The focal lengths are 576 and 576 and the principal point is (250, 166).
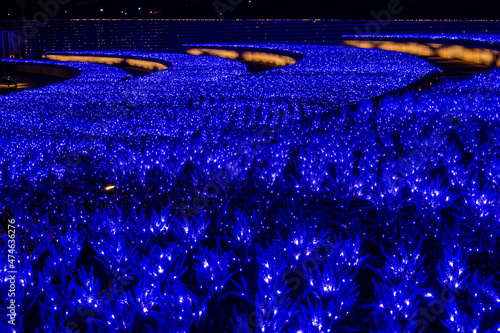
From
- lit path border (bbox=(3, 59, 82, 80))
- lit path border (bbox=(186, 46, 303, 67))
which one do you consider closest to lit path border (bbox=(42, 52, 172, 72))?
lit path border (bbox=(3, 59, 82, 80))

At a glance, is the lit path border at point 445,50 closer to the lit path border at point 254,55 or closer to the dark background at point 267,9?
the lit path border at point 254,55

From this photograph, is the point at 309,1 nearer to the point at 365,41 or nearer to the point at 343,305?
the point at 365,41

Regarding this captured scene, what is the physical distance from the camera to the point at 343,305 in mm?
2992

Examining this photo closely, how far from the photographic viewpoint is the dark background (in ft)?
136

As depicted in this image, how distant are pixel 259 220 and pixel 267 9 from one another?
4816 centimetres

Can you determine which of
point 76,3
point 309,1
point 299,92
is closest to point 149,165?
point 299,92

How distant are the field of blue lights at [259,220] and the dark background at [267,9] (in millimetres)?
29751

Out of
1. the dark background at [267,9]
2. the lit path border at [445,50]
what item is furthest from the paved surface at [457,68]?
the dark background at [267,9]

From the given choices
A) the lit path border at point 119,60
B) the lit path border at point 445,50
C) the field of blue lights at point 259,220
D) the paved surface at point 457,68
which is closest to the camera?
the field of blue lights at point 259,220

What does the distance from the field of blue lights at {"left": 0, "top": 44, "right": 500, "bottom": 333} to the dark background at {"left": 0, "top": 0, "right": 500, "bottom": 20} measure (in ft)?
97.6

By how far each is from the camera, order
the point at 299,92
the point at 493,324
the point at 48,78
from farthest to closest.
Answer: the point at 48,78 < the point at 299,92 < the point at 493,324

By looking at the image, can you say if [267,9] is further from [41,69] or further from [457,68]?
[457,68]

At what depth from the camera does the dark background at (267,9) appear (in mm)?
41344

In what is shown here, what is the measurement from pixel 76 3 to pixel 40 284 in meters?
62.5
